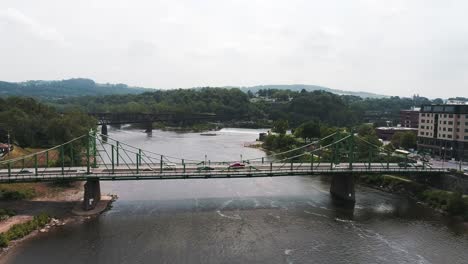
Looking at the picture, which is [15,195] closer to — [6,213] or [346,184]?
[6,213]

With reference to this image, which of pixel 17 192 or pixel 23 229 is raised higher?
pixel 17 192

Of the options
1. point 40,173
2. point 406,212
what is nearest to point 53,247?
point 40,173

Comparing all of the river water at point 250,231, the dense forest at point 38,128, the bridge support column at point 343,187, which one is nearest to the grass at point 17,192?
the river water at point 250,231

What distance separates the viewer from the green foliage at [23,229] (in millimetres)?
33656

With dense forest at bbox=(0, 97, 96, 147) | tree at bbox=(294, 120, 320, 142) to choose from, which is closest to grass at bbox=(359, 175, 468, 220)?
tree at bbox=(294, 120, 320, 142)

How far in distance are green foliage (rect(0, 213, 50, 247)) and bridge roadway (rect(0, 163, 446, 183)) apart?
16.3 feet

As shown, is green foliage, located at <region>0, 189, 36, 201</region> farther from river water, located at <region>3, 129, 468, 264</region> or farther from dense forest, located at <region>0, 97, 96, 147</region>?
dense forest, located at <region>0, 97, 96, 147</region>

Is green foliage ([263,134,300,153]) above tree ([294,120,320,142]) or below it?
below

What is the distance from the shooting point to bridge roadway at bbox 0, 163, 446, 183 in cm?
4303

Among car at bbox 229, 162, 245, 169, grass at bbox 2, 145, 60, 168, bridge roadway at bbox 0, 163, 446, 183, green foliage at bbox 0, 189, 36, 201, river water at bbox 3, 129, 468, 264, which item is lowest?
river water at bbox 3, 129, 468, 264

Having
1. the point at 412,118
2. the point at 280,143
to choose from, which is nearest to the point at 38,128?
the point at 280,143

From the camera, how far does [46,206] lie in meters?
43.5

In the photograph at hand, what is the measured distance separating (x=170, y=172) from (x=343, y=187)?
68.8 ft

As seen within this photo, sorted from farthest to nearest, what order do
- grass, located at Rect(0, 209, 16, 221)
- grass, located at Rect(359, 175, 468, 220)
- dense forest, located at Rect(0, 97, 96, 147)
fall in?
dense forest, located at Rect(0, 97, 96, 147)
grass, located at Rect(359, 175, 468, 220)
grass, located at Rect(0, 209, 16, 221)
